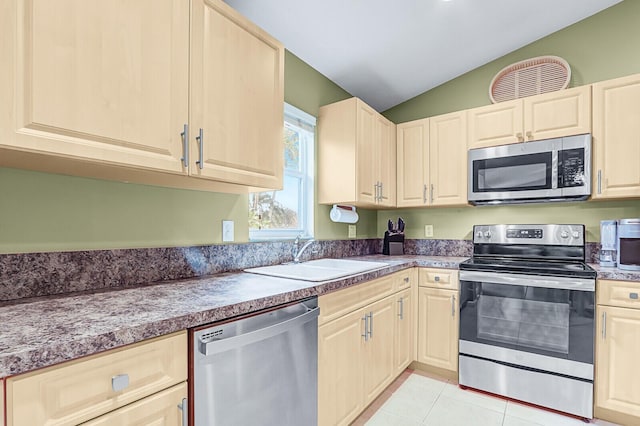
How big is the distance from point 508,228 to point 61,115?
282 cm

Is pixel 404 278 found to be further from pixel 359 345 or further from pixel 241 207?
pixel 241 207

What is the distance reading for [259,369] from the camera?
116 centimetres

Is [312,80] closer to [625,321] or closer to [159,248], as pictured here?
[159,248]

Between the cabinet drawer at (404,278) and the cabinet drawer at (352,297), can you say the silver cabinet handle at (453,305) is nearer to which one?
the cabinet drawer at (404,278)

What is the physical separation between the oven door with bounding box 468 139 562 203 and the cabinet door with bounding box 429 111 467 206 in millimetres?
84

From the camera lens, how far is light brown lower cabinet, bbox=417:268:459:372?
240cm

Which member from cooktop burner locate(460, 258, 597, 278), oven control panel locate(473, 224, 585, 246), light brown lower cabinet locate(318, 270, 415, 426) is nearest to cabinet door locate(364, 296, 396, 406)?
light brown lower cabinet locate(318, 270, 415, 426)

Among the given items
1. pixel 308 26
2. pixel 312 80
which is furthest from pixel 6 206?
pixel 312 80

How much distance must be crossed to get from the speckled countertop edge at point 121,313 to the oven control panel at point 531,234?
1719 mm

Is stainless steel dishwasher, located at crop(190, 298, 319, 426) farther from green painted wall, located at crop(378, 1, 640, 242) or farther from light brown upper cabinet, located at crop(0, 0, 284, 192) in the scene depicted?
green painted wall, located at crop(378, 1, 640, 242)

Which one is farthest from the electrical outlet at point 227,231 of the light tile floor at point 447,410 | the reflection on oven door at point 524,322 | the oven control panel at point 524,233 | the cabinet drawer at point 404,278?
the oven control panel at point 524,233

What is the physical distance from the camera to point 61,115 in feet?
3.06

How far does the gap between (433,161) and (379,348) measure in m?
1.63

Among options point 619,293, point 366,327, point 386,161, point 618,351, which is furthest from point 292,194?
point 618,351
